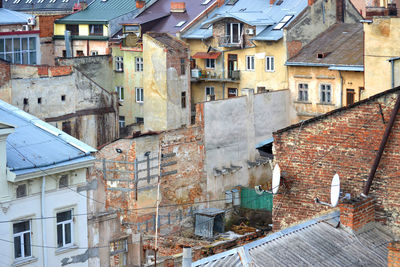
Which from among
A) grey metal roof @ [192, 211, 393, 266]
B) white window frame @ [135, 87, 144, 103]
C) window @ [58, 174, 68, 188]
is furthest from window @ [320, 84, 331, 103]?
grey metal roof @ [192, 211, 393, 266]

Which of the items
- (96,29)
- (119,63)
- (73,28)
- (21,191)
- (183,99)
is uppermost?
(73,28)

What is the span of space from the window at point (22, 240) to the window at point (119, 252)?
5.78 m

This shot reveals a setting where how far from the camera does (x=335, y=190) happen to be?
20.2 meters

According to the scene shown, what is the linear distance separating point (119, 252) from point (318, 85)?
23.6 m

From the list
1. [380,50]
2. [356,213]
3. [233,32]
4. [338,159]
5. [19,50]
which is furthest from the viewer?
[19,50]

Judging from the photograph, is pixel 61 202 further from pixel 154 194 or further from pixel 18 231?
pixel 154 194

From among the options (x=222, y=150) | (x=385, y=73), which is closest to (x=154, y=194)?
(x=222, y=150)

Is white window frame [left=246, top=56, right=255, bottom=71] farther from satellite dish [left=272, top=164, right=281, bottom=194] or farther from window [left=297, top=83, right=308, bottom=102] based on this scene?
satellite dish [left=272, top=164, right=281, bottom=194]

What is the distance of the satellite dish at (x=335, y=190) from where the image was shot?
1998 cm

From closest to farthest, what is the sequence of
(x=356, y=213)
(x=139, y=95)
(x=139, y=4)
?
(x=356, y=213), (x=139, y=95), (x=139, y=4)

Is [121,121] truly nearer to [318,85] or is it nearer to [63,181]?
[318,85]

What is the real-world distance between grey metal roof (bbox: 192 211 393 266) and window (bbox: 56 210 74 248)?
1120 cm

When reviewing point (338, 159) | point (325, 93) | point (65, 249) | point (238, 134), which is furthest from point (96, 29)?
point (338, 159)

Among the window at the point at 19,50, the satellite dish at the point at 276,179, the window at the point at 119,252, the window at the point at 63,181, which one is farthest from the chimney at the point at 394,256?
the window at the point at 19,50
